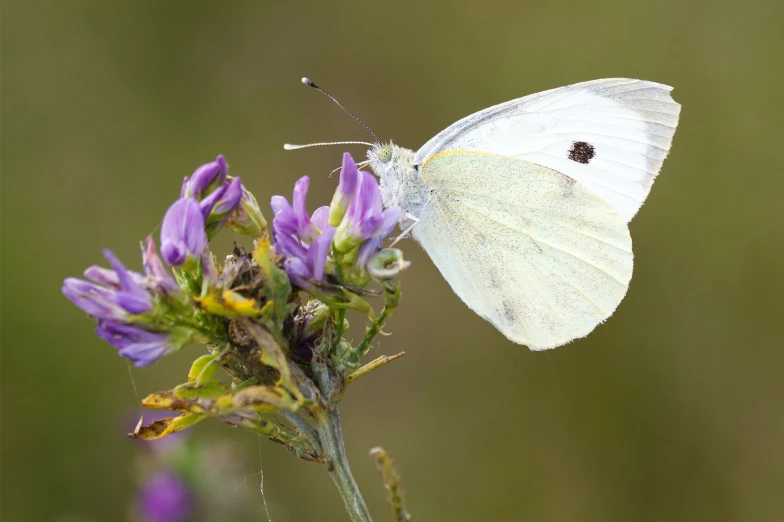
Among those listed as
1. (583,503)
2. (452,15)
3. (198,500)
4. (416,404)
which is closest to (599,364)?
(583,503)

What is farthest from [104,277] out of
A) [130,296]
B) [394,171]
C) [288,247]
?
[394,171]

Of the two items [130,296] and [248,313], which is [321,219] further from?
[130,296]

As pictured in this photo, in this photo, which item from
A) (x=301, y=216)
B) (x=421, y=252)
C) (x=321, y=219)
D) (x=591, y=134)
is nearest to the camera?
(x=301, y=216)

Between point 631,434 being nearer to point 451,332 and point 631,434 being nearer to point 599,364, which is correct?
point 599,364

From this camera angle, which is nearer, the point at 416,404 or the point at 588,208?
the point at 588,208

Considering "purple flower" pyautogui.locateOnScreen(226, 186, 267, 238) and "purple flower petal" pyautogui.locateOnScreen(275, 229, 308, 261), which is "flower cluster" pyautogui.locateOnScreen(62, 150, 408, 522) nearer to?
"purple flower petal" pyautogui.locateOnScreen(275, 229, 308, 261)

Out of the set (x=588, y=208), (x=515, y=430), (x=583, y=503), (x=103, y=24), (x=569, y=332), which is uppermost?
(x=103, y=24)

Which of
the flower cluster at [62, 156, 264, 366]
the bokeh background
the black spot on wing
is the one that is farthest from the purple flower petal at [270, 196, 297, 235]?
the bokeh background
